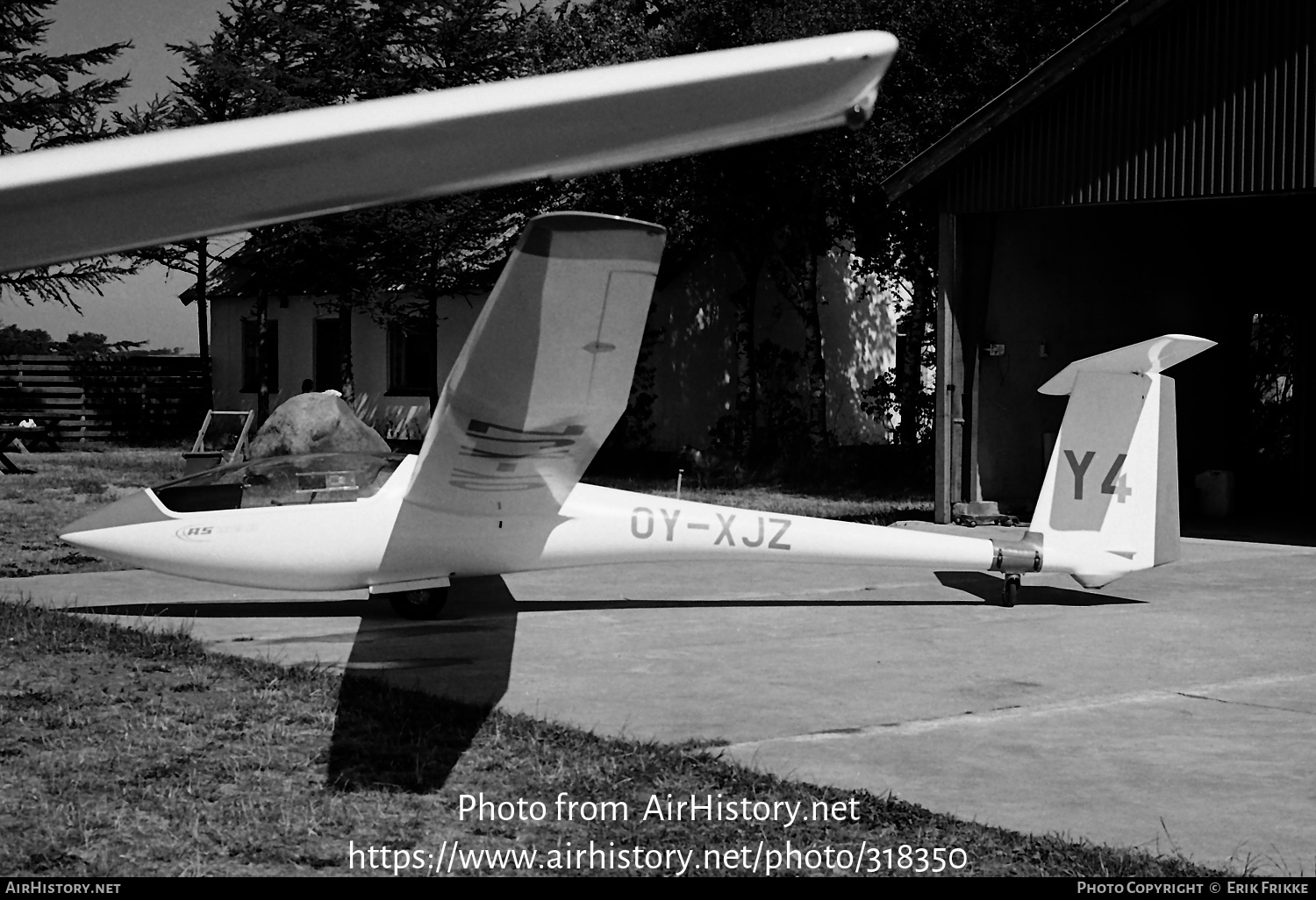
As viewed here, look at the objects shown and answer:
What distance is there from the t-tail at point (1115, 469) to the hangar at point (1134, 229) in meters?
5.46

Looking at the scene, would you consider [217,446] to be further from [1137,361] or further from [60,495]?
[1137,361]

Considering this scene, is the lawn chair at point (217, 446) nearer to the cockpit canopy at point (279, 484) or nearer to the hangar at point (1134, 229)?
the cockpit canopy at point (279, 484)

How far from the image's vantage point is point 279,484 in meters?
9.09

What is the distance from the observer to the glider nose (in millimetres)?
9102

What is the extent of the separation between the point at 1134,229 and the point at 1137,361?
998cm

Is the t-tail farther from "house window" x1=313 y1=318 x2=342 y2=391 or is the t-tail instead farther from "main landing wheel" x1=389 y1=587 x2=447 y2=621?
"house window" x1=313 y1=318 x2=342 y2=391

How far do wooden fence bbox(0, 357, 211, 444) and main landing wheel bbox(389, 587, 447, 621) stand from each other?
27.7 metres

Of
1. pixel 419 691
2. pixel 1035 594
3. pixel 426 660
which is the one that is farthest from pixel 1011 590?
pixel 419 691

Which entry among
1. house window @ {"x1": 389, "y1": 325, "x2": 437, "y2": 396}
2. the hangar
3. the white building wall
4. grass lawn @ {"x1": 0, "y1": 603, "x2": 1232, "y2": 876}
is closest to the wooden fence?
house window @ {"x1": 389, "y1": 325, "x2": 437, "y2": 396}

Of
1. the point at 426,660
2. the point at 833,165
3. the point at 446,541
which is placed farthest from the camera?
the point at 833,165

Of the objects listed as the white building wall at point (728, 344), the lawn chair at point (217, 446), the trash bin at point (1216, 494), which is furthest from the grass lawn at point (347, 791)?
the white building wall at point (728, 344)

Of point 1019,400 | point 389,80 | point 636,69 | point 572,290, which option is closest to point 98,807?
point 572,290

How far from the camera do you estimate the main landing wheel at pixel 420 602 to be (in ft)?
30.8

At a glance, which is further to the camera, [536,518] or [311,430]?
[311,430]
